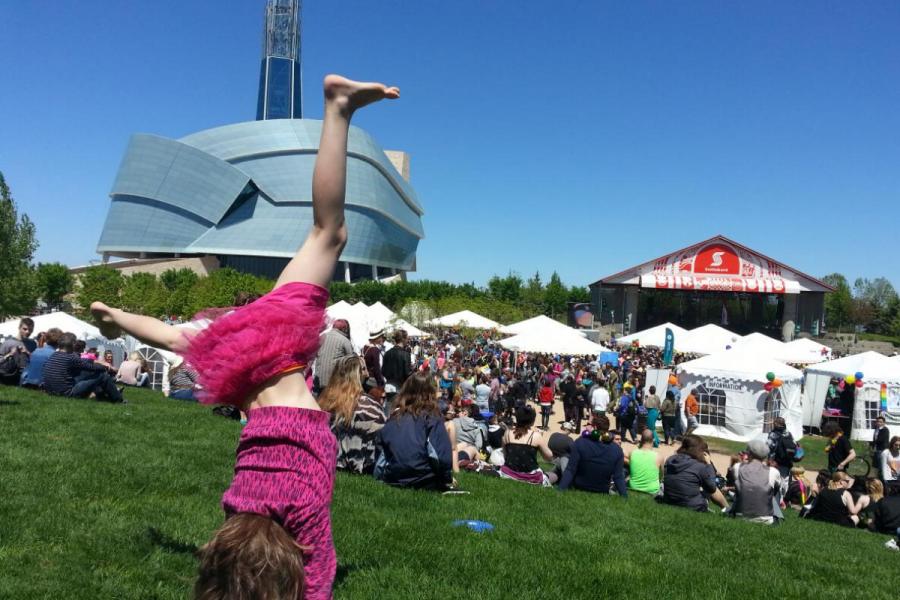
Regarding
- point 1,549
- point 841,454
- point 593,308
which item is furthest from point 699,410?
point 593,308

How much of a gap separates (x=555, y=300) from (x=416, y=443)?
68895mm

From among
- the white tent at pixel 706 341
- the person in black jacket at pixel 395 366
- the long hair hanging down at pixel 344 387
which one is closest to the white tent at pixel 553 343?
the white tent at pixel 706 341

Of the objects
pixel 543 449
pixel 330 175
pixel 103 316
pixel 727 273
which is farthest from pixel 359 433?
pixel 727 273

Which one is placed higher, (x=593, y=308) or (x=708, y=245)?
(x=708, y=245)

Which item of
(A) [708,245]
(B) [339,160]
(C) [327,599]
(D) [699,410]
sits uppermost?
(A) [708,245]

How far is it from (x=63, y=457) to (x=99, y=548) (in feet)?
6.76

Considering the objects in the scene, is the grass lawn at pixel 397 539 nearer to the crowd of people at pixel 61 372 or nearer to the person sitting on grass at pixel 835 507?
the person sitting on grass at pixel 835 507

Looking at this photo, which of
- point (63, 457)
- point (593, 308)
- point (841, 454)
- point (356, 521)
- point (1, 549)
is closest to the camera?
point (1, 549)

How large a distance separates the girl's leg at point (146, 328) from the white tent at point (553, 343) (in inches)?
701

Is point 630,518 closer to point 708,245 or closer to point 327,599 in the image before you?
point 327,599

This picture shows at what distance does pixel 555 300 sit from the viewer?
73.2 m

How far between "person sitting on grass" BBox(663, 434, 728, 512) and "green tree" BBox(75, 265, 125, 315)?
150 feet

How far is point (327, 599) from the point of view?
1.57 meters

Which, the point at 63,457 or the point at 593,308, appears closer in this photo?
the point at 63,457
